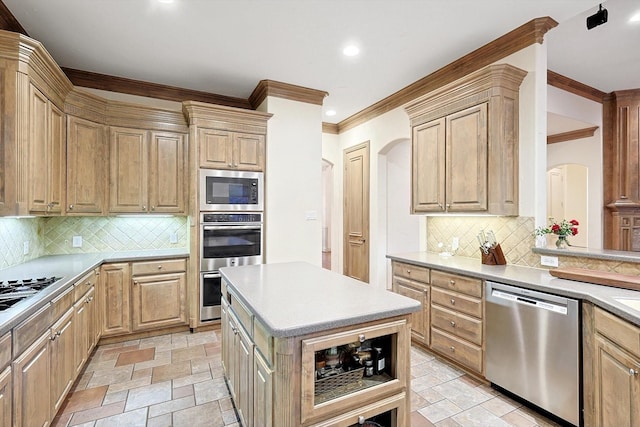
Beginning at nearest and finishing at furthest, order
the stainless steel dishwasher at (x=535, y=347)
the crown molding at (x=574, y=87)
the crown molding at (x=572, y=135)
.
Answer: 1. the stainless steel dishwasher at (x=535, y=347)
2. the crown molding at (x=574, y=87)
3. the crown molding at (x=572, y=135)

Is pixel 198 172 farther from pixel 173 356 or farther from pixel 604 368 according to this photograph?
pixel 604 368

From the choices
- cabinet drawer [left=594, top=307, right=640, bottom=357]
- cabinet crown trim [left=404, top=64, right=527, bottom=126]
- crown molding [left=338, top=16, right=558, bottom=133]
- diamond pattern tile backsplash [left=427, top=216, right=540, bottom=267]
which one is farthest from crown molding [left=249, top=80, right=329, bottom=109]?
cabinet drawer [left=594, top=307, right=640, bottom=357]

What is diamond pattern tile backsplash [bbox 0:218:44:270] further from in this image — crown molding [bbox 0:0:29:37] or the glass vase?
the glass vase

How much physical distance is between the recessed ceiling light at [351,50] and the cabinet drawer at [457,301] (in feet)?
8.22

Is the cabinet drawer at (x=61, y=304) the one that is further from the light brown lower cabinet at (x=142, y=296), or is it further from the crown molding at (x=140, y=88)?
the crown molding at (x=140, y=88)

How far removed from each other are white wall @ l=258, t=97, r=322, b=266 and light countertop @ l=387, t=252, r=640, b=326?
1364mm

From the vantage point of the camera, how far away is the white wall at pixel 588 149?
3910 mm

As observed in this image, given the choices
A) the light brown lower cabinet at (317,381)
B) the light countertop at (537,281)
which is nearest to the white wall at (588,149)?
the light countertop at (537,281)

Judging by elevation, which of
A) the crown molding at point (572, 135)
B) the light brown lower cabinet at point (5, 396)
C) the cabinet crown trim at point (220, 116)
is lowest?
the light brown lower cabinet at point (5, 396)

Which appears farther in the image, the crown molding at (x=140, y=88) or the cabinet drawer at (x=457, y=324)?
the crown molding at (x=140, y=88)

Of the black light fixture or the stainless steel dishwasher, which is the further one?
the black light fixture

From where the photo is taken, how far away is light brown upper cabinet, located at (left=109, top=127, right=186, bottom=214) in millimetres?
3525

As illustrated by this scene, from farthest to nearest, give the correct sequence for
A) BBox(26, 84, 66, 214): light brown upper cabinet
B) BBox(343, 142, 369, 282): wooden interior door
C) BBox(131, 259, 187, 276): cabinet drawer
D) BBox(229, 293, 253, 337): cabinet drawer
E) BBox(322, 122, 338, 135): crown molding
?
BBox(322, 122, 338, 135): crown molding
BBox(343, 142, 369, 282): wooden interior door
BBox(131, 259, 187, 276): cabinet drawer
BBox(26, 84, 66, 214): light brown upper cabinet
BBox(229, 293, 253, 337): cabinet drawer

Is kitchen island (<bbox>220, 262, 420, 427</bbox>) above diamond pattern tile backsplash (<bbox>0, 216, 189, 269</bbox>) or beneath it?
beneath
